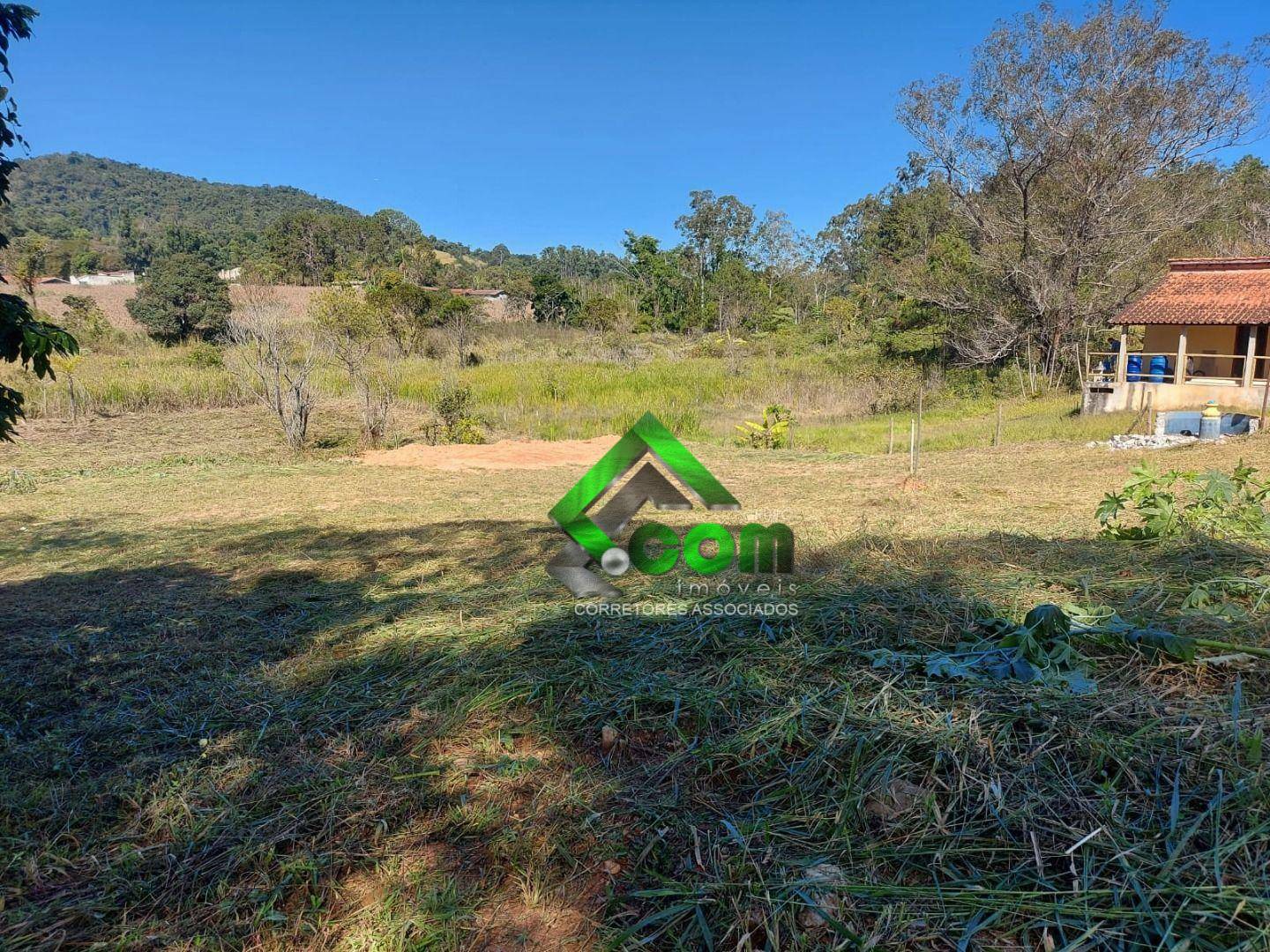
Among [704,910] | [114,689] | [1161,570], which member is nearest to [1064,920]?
[704,910]

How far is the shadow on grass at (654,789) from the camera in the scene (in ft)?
3.97

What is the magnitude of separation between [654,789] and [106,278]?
53.6 m

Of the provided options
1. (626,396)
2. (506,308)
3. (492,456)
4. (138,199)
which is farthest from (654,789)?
(138,199)

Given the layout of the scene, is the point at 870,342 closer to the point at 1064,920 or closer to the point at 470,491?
the point at 470,491

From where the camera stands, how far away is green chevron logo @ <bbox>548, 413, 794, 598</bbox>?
3.70 meters

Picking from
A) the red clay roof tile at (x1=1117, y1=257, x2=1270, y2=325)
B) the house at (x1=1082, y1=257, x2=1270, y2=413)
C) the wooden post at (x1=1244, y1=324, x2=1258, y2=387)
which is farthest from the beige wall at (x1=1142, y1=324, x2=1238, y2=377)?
the wooden post at (x1=1244, y1=324, x2=1258, y2=387)

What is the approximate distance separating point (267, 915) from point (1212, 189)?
24105 millimetres

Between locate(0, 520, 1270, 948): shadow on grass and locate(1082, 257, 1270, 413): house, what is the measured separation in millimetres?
12603

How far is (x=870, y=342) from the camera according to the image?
2461cm

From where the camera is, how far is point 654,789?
1.57m

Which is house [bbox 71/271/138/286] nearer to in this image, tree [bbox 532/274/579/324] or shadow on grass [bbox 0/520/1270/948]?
tree [bbox 532/274/579/324]

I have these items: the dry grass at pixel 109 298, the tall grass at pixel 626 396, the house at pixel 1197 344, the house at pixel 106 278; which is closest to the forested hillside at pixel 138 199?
the house at pixel 106 278

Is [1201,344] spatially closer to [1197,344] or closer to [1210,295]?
[1197,344]

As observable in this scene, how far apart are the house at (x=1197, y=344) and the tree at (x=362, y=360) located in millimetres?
12508
